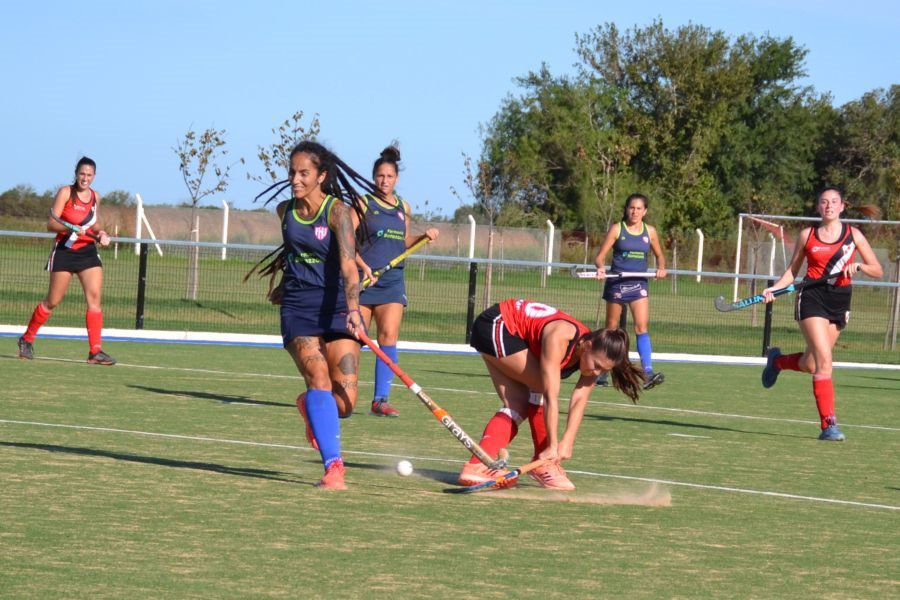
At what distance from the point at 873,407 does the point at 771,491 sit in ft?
23.5

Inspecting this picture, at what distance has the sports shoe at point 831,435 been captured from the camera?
11.0 m

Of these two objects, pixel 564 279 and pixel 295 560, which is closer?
pixel 295 560

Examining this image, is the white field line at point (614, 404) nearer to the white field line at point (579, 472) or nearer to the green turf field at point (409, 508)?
the green turf field at point (409, 508)

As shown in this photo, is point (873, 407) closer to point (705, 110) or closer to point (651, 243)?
point (651, 243)

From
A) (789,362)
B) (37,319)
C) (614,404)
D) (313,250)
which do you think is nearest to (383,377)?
(614,404)

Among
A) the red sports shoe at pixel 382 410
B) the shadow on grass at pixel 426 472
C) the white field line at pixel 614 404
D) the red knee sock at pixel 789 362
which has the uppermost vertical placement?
the red knee sock at pixel 789 362

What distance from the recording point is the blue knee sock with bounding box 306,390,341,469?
7375mm

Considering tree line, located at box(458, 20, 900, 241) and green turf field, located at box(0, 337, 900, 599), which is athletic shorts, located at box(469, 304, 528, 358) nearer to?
green turf field, located at box(0, 337, 900, 599)

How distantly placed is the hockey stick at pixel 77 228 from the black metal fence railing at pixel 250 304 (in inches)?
286

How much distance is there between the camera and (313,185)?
7.61m

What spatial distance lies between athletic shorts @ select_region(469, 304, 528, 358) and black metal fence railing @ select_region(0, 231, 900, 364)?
13778 mm

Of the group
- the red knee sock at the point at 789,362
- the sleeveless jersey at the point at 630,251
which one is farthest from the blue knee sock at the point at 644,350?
the red knee sock at the point at 789,362

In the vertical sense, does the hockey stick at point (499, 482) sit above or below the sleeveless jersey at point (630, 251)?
below

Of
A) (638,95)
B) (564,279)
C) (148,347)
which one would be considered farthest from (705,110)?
(148,347)
